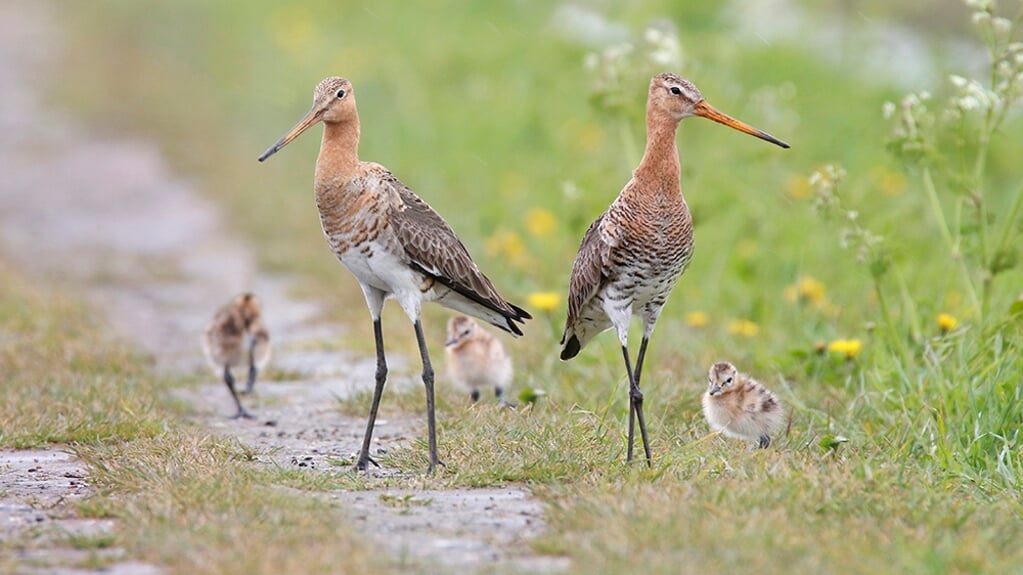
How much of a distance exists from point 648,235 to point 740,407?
1014mm

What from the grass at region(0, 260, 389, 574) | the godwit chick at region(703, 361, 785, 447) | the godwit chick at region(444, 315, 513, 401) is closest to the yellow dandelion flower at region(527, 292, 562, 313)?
the godwit chick at region(444, 315, 513, 401)

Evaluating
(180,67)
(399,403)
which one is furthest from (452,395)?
(180,67)

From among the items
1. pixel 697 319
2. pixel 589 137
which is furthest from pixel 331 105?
pixel 589 137

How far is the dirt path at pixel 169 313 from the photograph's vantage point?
5531 millimetres

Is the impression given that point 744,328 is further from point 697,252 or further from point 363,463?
point 363,463

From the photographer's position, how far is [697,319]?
957 cm

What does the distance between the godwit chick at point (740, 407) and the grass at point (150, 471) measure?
2.16m

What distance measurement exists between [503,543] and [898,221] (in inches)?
255

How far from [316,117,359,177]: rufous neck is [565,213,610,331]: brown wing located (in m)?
1.17

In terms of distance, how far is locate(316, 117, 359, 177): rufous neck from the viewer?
6.80 meters

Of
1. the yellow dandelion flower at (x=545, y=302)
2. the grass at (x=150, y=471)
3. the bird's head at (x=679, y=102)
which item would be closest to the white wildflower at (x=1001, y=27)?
the bird's head at (x=679, y=102)

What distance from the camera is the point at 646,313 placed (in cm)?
696

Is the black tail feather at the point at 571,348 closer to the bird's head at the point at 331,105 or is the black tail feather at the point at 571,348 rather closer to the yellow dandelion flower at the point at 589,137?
the bird's head at the point at 331,105

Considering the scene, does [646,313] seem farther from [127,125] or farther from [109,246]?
[127,125]
